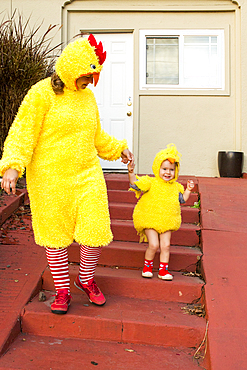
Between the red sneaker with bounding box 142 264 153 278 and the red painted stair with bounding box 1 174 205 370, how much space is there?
54mm

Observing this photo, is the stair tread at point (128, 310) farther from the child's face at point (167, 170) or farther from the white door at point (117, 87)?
the white door at point (117, 87)

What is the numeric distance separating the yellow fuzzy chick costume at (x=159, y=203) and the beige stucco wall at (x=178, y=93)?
3.67 meters

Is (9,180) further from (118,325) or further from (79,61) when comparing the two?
(118,325)

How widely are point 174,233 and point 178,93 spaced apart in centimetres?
374

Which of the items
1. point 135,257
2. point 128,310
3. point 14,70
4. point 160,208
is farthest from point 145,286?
point 14,70

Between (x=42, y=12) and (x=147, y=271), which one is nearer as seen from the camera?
(x=147, y=271)

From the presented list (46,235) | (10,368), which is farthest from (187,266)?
(10,368)

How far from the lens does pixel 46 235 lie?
7.61 ft

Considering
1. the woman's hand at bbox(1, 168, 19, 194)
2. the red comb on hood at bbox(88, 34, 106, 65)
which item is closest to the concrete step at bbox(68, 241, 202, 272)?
the woman's hand at bbox(1, 168, 19, 194)

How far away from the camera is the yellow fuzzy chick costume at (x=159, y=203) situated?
2926mm

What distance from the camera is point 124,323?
243 centimetres

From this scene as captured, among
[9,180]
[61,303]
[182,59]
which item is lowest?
[61,303]

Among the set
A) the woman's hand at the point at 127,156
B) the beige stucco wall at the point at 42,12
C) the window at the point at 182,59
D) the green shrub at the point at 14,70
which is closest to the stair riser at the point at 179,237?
the woman's hand at the point at 127,156

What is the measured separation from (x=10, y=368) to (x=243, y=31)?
6481 mm
